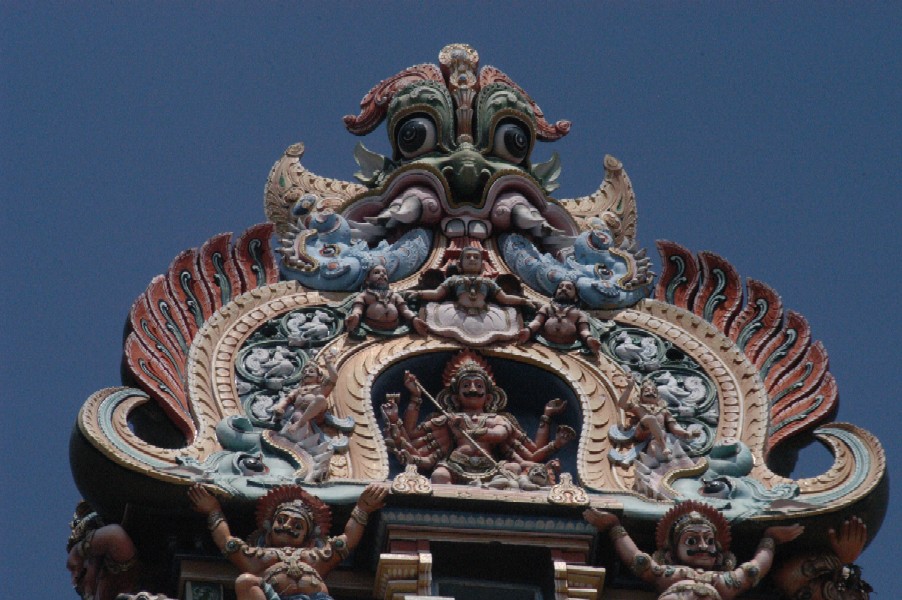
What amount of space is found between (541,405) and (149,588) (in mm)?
4610

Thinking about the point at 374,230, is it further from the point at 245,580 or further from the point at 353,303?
the point at 245,580

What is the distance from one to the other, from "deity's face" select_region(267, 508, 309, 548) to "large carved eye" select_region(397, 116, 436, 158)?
22.2ft

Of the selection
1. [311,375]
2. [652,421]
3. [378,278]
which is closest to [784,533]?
[652,421]

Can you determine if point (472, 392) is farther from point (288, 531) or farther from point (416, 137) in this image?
point (416, 137)

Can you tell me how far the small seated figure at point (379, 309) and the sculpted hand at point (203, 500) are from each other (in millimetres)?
3550

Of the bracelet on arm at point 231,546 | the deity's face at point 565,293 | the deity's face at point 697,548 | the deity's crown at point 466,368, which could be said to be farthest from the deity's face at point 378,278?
the deity's face at point 697,548

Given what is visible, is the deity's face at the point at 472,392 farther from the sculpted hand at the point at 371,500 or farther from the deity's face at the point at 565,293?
the sculpted hand at the point at 371,500

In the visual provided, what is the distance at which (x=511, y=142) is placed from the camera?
2973 cm

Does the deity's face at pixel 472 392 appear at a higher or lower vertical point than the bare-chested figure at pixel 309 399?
higher

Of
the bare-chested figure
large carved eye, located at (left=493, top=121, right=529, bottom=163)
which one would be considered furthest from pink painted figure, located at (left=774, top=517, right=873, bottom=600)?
large carved eye, located at (left=493, top=121, right=529, bottom=163)

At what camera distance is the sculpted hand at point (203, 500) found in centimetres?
2381

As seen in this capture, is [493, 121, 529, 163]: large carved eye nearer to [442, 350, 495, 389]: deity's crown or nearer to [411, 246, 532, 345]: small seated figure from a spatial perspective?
[411, 246, 532, 345]: small seated figure

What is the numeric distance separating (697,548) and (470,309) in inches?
174

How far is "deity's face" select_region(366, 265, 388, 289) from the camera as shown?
89.9 ft
